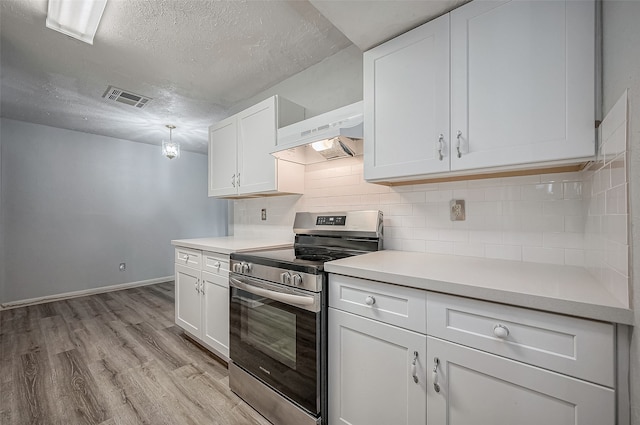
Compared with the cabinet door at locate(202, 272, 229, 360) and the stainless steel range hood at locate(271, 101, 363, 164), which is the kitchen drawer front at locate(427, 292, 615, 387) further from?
the cabinet door at locate(202, 272, 229, 360)

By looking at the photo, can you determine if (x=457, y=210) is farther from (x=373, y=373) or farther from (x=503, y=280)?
(x=373, y=373)

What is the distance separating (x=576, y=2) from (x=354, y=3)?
Result: 87 cm

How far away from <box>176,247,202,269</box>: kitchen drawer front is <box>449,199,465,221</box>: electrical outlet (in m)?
1.96

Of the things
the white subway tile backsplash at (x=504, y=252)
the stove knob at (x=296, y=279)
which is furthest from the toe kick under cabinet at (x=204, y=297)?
the white subway tile backsplash at (x=504, y=252)

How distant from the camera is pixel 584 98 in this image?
1011 mm

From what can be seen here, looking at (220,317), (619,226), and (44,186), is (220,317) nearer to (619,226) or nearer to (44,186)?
(619,226)

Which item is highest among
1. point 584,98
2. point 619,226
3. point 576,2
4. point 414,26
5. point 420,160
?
point 414,26

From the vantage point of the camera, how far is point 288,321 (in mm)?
1478

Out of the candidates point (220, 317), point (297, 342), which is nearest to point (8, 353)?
point (220, 317)

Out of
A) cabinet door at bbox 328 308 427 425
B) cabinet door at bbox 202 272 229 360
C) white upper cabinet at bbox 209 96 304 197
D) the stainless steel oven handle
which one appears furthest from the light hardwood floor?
white upper cabinet at bbox 209 96 304 197

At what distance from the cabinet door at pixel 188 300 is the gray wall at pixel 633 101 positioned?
8.09 ft

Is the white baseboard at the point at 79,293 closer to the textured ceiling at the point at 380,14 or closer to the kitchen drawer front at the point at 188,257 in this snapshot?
the kitchen drawer front at the point at 188,257

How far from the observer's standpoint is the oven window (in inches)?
57.8

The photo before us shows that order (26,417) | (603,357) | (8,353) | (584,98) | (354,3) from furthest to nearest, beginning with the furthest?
1. (8,353)
2. (26,417)
3. (354,3)
4. (584,98)
5. (603,357)
